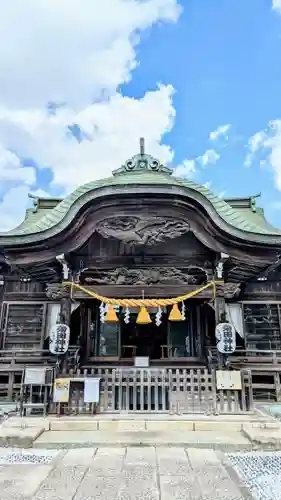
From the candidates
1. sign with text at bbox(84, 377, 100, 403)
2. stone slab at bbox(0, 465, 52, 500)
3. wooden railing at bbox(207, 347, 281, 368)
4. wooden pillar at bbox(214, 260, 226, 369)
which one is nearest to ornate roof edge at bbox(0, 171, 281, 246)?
wooden pillar at bbox(214, 260, 226, 369)

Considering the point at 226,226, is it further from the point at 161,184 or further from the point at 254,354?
the point at 254,354

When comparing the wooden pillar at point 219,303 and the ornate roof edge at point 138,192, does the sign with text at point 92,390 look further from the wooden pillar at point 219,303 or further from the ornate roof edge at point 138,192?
the ornate roof edge at point 138,192

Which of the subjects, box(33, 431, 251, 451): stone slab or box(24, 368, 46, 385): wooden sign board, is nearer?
box(33, 431, 251, 451): stone slab

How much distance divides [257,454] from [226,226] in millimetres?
4569

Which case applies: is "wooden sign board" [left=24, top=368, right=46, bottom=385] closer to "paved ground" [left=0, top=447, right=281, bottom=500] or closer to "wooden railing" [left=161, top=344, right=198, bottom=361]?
"paved ground" [left=0, top=447, right=281, bottom=500]

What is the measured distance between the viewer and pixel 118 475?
13.7 feet

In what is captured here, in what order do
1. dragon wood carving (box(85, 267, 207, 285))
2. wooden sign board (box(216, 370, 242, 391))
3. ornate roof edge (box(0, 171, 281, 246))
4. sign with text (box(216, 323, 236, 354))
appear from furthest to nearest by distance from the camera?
dragon wood carving (box(85, 267, 207, 285))
sign with text (box(216, 323, 236, 354))
ornate roof edge (box(0, 171, 281, 246))
wooden sign board (box(216, 370, 242, 391))

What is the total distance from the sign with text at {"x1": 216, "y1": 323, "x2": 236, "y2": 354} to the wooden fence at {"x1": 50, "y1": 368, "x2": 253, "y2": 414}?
78cm

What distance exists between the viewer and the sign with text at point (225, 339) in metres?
8.07

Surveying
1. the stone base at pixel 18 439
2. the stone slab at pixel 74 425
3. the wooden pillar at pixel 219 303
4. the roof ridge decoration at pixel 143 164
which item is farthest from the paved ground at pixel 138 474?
the roof ridge decoration at pixel 143 164

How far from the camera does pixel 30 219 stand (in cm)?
1173

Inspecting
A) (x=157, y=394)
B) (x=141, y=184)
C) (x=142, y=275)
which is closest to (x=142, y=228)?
(x=141, y=184)

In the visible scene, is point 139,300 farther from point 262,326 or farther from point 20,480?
point 20,480

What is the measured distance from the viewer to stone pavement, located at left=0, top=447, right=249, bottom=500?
363 cm
